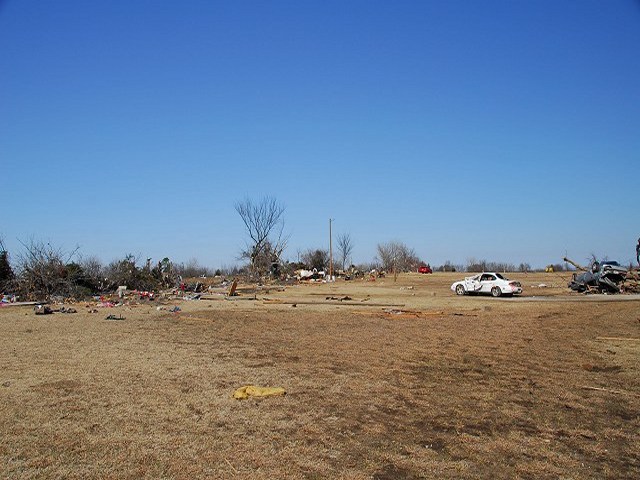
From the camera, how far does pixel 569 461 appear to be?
5.13 m

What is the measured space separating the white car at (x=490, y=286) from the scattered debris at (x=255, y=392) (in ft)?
84.6

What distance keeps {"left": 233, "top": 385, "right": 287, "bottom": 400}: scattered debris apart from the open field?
0.25m

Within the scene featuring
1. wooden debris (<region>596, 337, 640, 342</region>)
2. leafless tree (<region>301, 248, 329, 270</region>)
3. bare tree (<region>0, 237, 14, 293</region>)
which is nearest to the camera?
wooden debris (<region>596, 337, 640, 342</region>)

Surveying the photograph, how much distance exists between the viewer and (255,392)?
7477mm

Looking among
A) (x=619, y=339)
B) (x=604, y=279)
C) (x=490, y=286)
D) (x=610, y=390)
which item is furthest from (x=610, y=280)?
(x=610, y=390)

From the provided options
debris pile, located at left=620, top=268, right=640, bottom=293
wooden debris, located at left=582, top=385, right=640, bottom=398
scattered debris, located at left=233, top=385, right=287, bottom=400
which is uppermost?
debris pile, located at left=620, top=268, right=640, bottom=293

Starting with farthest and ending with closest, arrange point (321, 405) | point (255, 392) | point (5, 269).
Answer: point (5, 269)
point (255, 392)
point (321, 405)

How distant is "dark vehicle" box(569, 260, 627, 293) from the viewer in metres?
32.4

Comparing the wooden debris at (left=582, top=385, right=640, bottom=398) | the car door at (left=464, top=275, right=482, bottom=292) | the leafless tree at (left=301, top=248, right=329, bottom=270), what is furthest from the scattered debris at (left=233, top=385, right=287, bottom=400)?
the leafless tree at (left=301, top=248, right=329, bottom=270)

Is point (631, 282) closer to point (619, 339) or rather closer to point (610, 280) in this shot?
point (610, 280)

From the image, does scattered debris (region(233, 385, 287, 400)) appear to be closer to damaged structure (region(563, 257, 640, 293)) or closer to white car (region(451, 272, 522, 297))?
white car (region(451, 272, 522, 297))

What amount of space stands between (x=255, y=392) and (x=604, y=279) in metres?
31.1

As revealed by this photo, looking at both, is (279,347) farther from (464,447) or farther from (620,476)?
(620,476)

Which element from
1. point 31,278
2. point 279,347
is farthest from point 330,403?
point 31,278
